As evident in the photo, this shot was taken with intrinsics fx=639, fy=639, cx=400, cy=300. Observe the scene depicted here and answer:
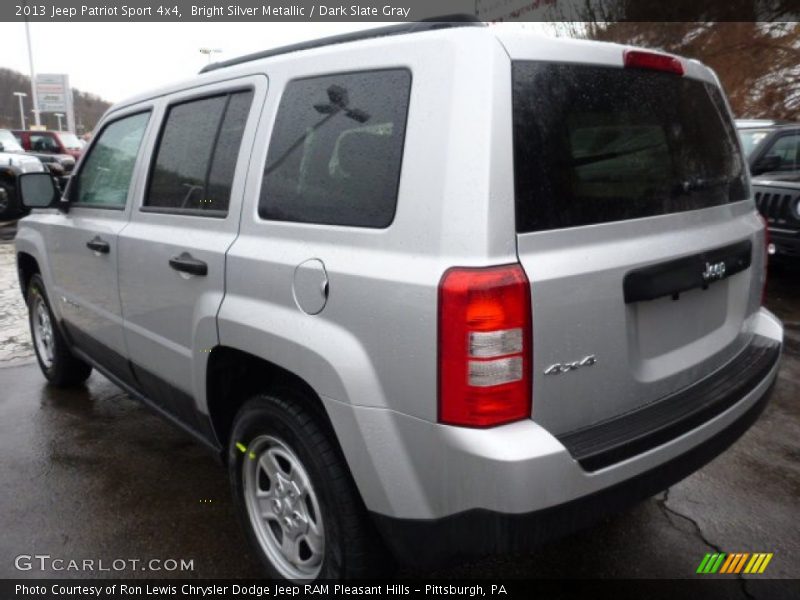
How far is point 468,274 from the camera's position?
165 cm

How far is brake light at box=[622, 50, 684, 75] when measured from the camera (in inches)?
80.2

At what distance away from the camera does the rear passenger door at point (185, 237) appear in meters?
2.42

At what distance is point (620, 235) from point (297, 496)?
54.2 inches

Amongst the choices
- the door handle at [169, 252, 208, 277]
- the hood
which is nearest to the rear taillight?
the door handle at [169, 252, 208, 277]

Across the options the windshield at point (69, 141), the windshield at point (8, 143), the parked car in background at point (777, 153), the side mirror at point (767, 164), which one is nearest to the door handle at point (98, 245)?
the parked car in background at point (777, 153)

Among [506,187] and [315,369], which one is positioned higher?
[506,187]

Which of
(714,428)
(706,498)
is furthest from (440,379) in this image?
(706,498)

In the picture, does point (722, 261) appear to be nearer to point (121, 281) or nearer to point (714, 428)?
point (714, 428)

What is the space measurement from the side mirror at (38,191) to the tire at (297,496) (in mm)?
2395

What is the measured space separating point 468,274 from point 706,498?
6.91 feet

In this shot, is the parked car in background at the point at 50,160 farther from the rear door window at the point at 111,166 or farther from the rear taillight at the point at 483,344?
the rear taillight at the point at 483,344

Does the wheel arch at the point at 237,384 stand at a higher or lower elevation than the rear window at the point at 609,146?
lower

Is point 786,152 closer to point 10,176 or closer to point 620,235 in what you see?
point 620,235

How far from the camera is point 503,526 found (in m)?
1.69
